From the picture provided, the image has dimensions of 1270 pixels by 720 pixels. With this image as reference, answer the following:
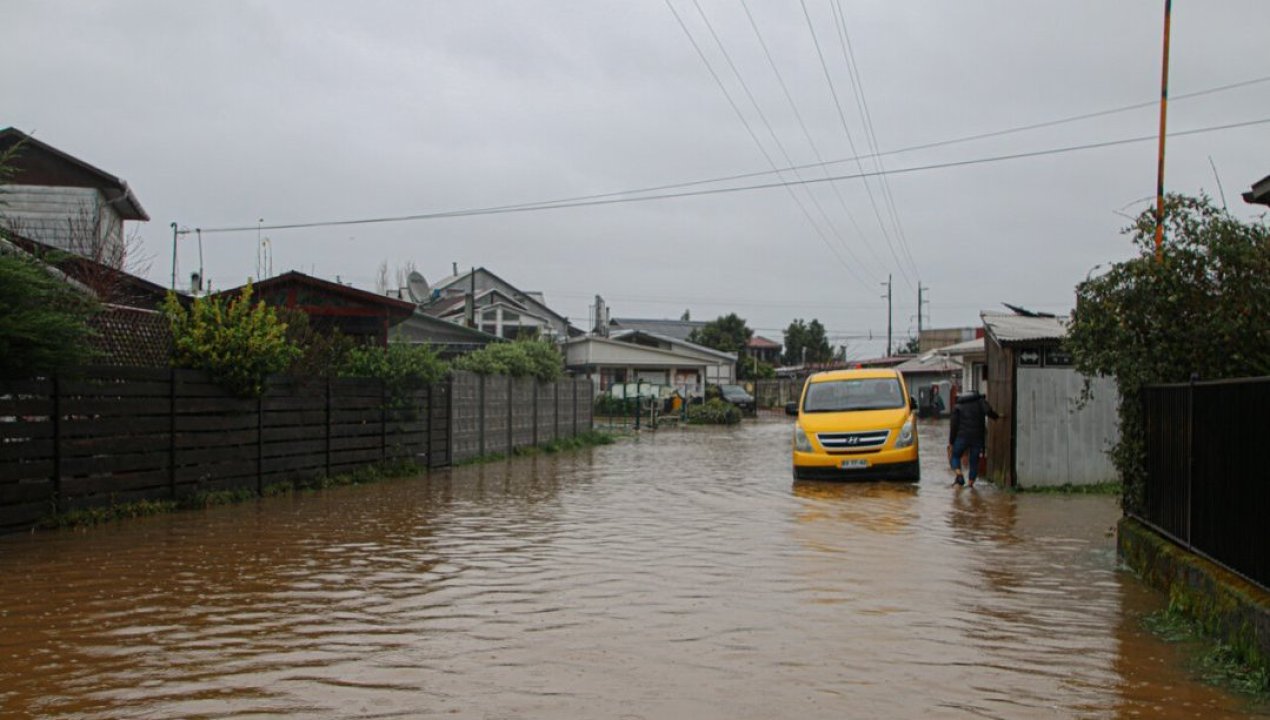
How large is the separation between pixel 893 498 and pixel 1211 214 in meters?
7.53

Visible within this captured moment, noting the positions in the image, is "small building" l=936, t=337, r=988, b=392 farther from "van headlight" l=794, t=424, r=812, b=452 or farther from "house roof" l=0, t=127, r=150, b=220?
"house roof" l=0, t=127, r=150, b=220

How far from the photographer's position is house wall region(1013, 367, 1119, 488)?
17.7 m

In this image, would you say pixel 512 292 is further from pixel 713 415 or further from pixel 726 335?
pixel 713 415

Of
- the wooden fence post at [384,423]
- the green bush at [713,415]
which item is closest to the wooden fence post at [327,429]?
the wooden fence post at [384,423]

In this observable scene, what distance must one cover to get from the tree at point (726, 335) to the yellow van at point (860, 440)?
58484 millimetres

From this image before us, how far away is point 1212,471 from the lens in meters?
7.58

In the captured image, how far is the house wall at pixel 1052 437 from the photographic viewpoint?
17688mm

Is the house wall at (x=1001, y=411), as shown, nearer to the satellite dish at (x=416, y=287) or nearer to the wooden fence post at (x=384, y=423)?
the wooden fence post at (x=384, y=423)

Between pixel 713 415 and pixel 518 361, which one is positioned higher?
pixel 518 361

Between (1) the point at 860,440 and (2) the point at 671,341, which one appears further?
(2) the point at 671,341

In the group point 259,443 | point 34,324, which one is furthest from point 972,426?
point 34,324

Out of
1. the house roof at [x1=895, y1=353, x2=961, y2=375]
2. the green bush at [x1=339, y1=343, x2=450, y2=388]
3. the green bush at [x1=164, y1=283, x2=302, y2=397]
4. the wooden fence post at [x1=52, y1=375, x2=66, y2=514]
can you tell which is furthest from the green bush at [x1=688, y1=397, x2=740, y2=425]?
the wooden fence post at [x1=52, y1=375, x2=66, y2=514]

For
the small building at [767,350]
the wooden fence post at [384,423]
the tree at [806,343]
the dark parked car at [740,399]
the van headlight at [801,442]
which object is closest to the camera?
the van headlight at [801,442]

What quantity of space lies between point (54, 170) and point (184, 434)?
13324mm
